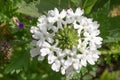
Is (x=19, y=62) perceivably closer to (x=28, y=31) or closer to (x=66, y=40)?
(x=28, y=31)

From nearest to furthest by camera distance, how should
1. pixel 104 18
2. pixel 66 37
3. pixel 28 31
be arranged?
pixel 66 37 < pixel 104 18 < pixel 28 31

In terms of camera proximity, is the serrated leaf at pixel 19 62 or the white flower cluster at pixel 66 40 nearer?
the white flower cluster at pixel 66 40

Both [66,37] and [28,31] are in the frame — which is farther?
[28,31]

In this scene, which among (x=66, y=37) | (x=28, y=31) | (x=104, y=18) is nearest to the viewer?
(x=66, y=37)

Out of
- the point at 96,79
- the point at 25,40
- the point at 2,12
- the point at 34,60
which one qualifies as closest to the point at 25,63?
the point at 34,60

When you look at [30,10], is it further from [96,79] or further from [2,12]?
[96,79]

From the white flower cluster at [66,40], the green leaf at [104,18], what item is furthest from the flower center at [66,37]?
the green leaf at [104,18]

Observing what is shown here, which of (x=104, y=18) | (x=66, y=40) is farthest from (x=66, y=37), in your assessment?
(x=104, y=18)

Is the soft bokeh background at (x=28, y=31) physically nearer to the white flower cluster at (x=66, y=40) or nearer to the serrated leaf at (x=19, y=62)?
the serrated leaf at (x=19, y=62)

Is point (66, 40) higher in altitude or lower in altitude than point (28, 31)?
lower
